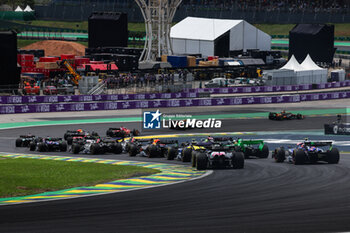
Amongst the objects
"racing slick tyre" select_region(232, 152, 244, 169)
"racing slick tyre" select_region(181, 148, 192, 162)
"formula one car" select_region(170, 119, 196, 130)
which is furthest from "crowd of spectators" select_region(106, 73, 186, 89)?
"racing slick tyre" select_region(232, 152, 244, 169)

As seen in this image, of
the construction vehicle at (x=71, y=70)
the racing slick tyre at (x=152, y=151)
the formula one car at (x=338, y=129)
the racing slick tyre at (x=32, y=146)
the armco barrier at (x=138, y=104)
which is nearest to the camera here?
the racing slick tyre at (x=152, y=151)

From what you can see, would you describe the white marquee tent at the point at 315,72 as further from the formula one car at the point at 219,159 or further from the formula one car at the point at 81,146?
the formula one car at the point at 219,159

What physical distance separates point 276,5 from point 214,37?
3996cm

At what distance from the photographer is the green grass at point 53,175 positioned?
21.6 m

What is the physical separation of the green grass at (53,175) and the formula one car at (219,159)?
1.98 meters

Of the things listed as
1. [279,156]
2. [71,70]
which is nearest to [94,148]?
[279,156]

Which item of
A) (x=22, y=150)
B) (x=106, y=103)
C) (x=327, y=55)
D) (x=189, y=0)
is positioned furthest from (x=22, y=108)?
(x=189, y=0)

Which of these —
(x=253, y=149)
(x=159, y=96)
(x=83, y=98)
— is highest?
(x=159, y=96)

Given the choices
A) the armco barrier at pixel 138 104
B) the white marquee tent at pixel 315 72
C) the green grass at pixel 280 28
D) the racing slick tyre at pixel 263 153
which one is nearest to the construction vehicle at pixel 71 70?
the armco barrier at pixel 138 104

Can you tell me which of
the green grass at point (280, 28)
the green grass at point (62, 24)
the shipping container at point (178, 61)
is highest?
the green grass at point (62, 24)

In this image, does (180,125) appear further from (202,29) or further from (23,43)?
(23,43)

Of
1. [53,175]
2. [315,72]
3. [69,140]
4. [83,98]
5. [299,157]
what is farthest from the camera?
[315,72]

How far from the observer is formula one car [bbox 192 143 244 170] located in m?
26.7

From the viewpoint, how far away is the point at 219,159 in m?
26.8
